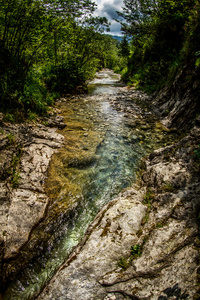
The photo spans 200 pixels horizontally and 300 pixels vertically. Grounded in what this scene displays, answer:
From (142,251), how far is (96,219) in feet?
4.00

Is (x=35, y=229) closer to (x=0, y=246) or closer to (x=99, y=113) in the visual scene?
(x=0, y=246)

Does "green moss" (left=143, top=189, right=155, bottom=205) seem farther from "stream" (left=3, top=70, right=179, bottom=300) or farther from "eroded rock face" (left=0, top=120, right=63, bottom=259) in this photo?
"eroded rock face" (left=0, top=120, right=63, bottom=259)

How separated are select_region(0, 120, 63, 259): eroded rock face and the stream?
26cm

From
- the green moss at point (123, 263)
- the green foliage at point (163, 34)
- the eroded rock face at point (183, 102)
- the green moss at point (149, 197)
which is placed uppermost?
the green foliage at point (163, 34)

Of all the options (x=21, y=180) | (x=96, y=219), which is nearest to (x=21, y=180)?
(x=21, y=180)

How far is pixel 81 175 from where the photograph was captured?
5.08 meters

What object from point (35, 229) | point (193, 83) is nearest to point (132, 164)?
point (35, 229)

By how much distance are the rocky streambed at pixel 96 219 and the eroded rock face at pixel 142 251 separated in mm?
13

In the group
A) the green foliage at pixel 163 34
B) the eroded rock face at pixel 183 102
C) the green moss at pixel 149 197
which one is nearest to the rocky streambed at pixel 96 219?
the green moss at pixel 149 197

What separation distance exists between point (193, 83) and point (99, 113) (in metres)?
5.60

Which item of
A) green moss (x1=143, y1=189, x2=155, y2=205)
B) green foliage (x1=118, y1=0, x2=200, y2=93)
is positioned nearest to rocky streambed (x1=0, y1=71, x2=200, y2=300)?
green moss (x1=143, y1=189, x2=155, y2=205)

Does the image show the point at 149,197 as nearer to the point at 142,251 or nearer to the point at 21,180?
the point at 142,251

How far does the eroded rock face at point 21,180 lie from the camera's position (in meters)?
3.09

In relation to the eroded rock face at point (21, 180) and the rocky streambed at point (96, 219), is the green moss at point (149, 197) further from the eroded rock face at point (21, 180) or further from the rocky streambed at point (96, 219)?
the eroded rock face at point (21, 180)
